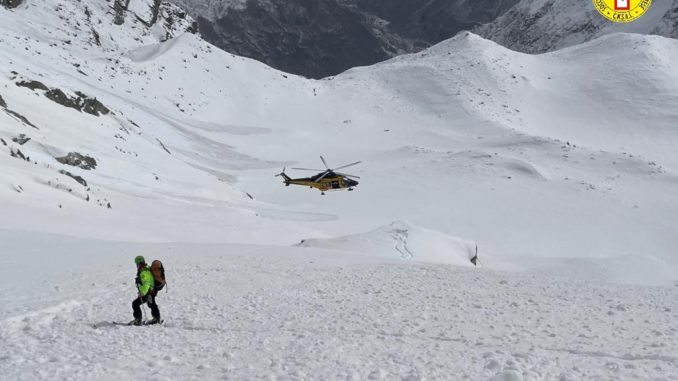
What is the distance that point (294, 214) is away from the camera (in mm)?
34000

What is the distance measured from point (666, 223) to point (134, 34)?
6355 centimetres

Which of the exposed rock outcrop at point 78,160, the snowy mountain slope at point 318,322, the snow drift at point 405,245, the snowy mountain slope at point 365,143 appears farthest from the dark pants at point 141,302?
the exposed rock outcrop at point 78,160

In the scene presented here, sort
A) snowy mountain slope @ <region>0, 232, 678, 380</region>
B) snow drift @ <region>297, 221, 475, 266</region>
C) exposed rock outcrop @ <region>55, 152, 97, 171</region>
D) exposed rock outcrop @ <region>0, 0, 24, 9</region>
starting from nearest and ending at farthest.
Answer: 1. snowy mountain slope @ <region>0, 232, 678, 380</region>
2. snow drift @ <region>297, 221, 475, 266</region>
3. exposed rock outcrop @ <region>55, 152, 97, 171</region>
4. exposed rock outcrop @ <region>0, 0, 24, 9</region>

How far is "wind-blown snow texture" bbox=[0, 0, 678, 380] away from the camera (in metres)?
9.18

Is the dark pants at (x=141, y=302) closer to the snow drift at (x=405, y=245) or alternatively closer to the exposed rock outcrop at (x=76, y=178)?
the snow drift at (x=405, y=245)

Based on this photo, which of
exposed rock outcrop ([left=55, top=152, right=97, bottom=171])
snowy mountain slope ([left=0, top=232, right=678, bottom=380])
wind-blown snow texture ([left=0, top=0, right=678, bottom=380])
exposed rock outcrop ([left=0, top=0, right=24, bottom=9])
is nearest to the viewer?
snowy mountain slope ([left=0, top=232, right=678, bottom=380])

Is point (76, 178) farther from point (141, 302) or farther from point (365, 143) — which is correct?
point (365, 143)

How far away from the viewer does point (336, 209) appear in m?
37.3

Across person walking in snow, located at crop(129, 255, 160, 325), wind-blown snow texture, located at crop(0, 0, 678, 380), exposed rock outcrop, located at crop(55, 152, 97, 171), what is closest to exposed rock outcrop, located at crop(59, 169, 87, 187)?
wind-blown snow texture, located at crop(0, 0, 678, 380)

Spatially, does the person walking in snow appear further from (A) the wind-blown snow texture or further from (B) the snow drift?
(B) the snow drift

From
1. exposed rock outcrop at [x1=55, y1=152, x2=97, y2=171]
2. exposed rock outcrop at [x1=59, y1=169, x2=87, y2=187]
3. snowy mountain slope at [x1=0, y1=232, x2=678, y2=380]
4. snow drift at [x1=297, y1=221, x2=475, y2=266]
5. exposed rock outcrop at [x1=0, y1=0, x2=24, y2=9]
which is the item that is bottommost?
snowy mountain slope at [x1=0, y1=232, x2=678, y2=380]

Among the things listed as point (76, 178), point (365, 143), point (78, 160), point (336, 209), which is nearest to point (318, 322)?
point (76, 178)

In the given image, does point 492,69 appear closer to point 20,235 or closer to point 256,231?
point 256,231

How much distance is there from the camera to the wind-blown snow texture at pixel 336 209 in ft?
30.1
